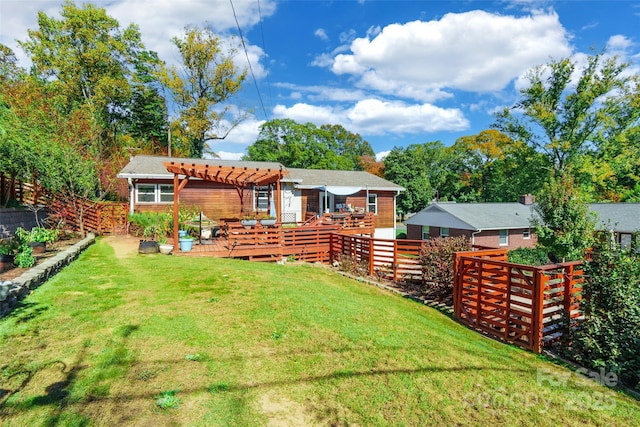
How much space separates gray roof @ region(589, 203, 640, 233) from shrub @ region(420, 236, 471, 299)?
613 inches

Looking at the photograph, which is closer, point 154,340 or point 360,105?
point 154,340

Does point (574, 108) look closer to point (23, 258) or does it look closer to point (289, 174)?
point (289, 174)

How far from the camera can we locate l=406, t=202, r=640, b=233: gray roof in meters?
21.1

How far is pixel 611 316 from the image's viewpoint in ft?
17.4

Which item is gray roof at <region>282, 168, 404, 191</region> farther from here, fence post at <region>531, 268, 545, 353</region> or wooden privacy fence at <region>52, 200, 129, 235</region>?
fence post at <region>531, 268, 545, 353</region>

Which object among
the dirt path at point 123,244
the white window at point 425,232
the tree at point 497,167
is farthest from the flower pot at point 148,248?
the tree at point 497,167

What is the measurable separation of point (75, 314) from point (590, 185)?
31966mm

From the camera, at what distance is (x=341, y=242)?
13.5 metres

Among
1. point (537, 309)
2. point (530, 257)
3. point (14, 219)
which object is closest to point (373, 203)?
point (530, 257)

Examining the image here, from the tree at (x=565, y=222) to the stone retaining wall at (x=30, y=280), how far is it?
11731 millimetres

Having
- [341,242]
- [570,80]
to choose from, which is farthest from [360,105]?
[341,242]

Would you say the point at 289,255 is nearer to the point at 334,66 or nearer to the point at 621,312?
the point at 621,312

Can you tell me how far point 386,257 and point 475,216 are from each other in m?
15.7

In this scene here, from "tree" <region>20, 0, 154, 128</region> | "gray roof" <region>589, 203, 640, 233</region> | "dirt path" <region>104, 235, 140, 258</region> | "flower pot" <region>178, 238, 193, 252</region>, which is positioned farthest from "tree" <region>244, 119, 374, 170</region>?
"flower pot" <region>178, 238, 193, 252</region>
